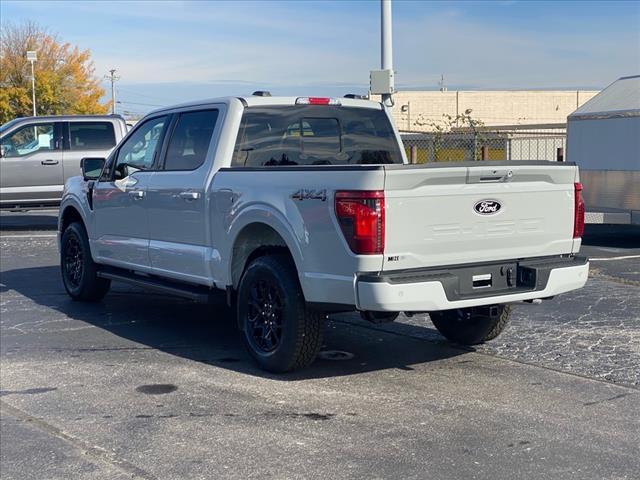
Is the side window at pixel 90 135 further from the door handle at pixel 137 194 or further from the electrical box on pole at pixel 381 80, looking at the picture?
the door handle at pixel 137 194

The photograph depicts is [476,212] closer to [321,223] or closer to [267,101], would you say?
[321,223]

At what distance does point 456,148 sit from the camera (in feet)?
71.6

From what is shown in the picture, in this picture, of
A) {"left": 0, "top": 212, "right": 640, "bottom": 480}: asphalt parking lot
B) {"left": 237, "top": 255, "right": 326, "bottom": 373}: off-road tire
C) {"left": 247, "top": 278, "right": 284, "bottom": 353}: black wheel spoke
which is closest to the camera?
{"left": 0, "top": 212, "right": 640, "bottom": 480}: asphalt parking lot

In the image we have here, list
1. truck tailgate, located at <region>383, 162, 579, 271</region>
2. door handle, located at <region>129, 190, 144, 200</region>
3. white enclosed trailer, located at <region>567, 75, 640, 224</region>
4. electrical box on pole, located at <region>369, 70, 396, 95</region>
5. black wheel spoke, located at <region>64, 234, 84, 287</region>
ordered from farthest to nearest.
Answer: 1. electrical box on pole, located at <region>369, 70, 396, 95</region>
2. white enclosed trailer, located at <region>567, 75, 640, 224</region>
3. black wheel spoke, located at <region>64, 234, 84, 287</region>
4. door handle, located at <region>129, 190, 144, 200</region>
5. truck tailgate, located at <region>383, 162, 579, 271</region>

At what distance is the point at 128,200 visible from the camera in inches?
341

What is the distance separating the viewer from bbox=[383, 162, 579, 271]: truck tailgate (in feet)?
19.6

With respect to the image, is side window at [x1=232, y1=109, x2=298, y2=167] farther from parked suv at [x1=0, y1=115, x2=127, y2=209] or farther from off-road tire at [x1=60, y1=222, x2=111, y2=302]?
parked suv at [x1=0, y1=115, x2=127, y2=209]

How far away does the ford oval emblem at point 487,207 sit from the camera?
627cm

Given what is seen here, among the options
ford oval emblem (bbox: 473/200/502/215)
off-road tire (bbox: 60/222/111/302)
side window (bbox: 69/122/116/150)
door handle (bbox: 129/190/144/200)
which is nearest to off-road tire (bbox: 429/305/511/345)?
ford oval emblem (bbox: 473/200/502/215)

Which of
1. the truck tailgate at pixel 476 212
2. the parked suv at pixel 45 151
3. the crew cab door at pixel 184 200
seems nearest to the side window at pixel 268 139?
the crew cab door at pixel 184 200

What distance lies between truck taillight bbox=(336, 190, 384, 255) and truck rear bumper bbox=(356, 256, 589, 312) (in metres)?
0.20

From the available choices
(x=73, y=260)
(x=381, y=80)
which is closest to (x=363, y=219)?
(x=73, y=260)

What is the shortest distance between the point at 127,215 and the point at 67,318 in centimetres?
131

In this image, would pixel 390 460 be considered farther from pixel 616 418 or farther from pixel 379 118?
pixel 379 118
